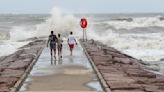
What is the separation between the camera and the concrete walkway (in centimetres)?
1130

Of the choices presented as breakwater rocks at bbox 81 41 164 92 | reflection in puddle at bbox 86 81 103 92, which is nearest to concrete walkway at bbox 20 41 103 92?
reflection in puddle at bbox 86 81 103 92

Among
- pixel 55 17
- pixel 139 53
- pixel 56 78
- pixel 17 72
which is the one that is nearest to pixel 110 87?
pixel 56 78

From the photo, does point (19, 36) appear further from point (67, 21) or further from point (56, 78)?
point (56, 78)

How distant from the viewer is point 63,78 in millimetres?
13000

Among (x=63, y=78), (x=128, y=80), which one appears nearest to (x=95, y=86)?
(x=128, y=80)

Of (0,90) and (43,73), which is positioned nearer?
(0,90)

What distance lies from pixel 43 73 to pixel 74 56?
5421mm

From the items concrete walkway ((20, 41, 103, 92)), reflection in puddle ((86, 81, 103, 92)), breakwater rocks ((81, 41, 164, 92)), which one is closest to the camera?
reflection in puddle ((86, 81, 103, 92))

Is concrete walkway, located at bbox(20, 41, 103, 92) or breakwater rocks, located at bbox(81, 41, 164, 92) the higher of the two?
concrete walkway, located at bbox(20, 41, 103, 92)

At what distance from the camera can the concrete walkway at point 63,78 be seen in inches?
445

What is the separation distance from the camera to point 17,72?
561 inches

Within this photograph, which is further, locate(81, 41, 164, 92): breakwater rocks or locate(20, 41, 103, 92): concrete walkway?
locate(81, 41, 164, 92): breakwater rocks

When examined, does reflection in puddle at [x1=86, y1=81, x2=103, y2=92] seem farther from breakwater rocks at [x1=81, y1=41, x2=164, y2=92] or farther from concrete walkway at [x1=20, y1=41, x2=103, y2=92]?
breakwater rocks at [x1=81, y1=41, x2=164, y2=92]

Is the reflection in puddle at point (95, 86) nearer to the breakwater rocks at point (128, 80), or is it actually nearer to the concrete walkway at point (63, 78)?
the concrete walkway at point (63, 78)
